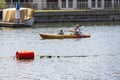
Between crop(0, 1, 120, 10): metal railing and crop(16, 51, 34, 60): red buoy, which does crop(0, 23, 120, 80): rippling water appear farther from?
crop(0, 1, 120, 10): metal railing

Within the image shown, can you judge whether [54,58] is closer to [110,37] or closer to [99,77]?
[99,77]

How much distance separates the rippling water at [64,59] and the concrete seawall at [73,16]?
983 inches

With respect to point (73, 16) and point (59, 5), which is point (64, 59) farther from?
point (59, 5)

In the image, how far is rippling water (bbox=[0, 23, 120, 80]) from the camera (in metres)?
33.5

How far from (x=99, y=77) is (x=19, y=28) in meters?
41.5

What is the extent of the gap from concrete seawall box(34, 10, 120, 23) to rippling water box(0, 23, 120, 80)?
25.0m

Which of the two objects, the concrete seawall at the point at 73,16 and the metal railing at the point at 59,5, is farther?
the metal railing at the point at 59,5

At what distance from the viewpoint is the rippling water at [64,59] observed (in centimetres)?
3350

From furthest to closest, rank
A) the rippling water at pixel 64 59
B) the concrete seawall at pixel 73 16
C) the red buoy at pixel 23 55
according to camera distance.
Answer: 1. the concrete seawall at pixel 73 16
2. the red buoy at pixel 23 55
3. the rippling water at pixel 64 59

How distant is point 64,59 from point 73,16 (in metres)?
45.2

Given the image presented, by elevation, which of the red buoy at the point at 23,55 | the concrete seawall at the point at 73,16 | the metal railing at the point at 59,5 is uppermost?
the metal railing at the point at 59,5

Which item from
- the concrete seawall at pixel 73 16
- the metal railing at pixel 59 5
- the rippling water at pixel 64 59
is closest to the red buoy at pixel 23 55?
the rippling water at pixel 64 59

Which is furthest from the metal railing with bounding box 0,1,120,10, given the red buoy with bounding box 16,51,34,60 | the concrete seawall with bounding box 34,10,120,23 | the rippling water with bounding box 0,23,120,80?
the red buoy with bounding box 16,51,34,60

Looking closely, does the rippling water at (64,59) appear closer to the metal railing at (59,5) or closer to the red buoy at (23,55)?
the red buoy at (23,55)
